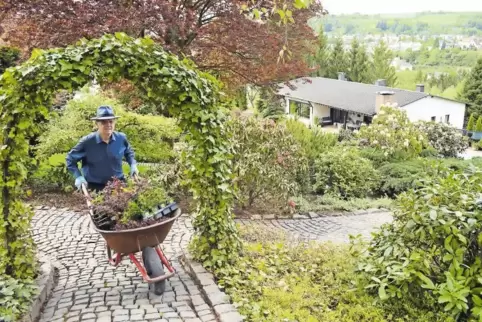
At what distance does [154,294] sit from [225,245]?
91 cm

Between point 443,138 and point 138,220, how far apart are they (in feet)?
50.3

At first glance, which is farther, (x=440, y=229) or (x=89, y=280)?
(x=89, y=280)

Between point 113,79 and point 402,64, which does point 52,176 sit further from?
point 402,64

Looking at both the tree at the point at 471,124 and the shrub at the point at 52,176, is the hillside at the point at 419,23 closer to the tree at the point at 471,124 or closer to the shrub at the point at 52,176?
the tree at the point at 471,124

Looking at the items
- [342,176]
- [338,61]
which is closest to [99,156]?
[342,176]

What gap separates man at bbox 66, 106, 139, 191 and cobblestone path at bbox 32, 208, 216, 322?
3.24 ft

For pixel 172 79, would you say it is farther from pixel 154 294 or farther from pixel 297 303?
pixel 297 303

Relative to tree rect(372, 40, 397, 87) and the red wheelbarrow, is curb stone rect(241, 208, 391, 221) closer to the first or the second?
the red wheelbarrow

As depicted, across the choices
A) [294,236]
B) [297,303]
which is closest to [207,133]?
[297,303]

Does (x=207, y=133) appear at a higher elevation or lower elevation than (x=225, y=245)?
higher

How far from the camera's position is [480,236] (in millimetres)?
3480

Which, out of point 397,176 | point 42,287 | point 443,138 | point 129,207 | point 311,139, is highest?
point 129,207

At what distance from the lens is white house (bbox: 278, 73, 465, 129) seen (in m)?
28.5

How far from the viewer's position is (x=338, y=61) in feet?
139
